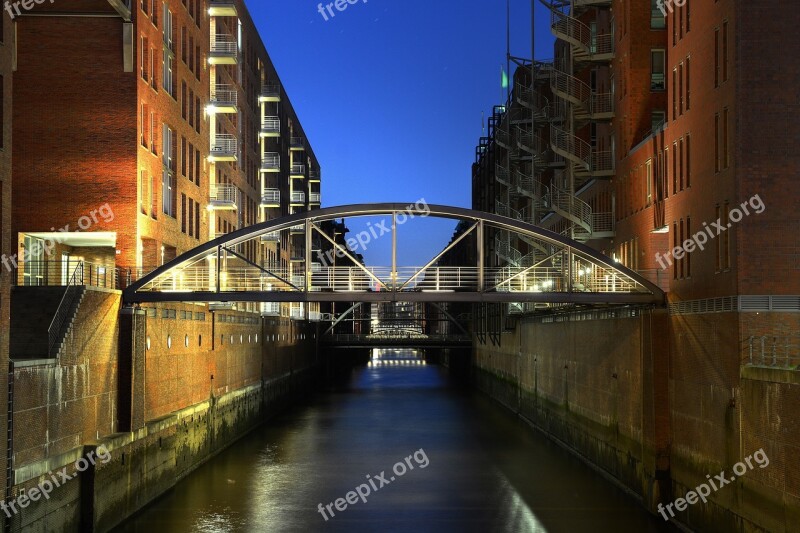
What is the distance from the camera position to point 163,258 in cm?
3428

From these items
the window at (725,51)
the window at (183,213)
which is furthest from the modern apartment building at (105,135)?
the window at (725,51)

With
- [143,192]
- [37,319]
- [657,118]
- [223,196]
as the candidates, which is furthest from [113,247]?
[657,118]

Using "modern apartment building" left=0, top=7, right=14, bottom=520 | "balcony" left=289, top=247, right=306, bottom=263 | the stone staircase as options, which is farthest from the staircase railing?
"balcony" left=289, top=247, right=306, bottom=263

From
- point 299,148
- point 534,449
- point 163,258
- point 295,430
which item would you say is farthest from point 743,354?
point 299,148

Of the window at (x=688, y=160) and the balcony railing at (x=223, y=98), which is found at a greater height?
the balcony railing at (x=223, y=98)

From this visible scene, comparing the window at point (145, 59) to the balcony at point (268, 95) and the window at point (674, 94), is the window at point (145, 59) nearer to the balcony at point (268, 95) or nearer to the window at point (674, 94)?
the window at point (674, 94)

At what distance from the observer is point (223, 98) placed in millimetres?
48844

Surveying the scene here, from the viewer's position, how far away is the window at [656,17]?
33.4 m

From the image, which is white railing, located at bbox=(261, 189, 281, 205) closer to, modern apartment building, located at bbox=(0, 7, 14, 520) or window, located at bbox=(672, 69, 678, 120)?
window, located at bbox=(672, 69, 678, 120)

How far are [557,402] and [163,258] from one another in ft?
56.1

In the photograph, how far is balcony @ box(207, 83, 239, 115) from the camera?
45.0 meters

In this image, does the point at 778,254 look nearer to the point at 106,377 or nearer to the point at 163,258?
the point at 106,377

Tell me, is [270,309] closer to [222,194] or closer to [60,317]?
[222,194]

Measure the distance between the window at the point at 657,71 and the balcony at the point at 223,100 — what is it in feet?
67.6
